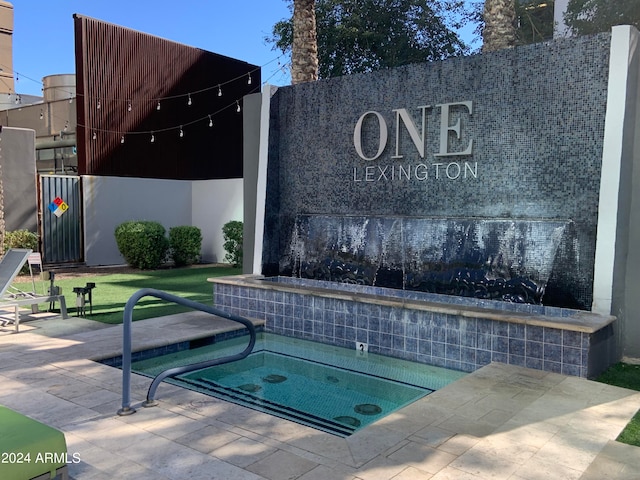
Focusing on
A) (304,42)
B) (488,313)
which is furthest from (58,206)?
(488,313)

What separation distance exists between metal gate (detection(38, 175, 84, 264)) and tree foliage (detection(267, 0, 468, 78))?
10.3 m

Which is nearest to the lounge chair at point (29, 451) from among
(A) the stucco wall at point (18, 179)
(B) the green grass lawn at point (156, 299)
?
(B) the green grass lawn at point (156, 299)

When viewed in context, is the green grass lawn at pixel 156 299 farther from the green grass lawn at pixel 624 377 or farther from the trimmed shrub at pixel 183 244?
the trimmed shrub at pixel 183 244

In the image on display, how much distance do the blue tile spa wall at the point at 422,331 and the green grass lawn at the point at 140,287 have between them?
167 cm

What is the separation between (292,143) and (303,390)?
180 inches

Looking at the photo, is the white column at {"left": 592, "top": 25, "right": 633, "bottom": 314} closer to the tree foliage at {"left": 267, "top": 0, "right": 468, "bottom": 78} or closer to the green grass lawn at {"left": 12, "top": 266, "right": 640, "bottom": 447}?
the green grass lawn at {"left": 12, "top": 266, "right": 640, "bottom": 447}

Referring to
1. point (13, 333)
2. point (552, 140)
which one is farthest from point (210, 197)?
point (552, 140)

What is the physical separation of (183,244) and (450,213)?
9694mm

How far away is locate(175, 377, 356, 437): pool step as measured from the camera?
4262mm

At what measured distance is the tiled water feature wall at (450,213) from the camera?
5809mm

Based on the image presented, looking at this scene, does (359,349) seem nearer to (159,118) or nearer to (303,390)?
(303,390)

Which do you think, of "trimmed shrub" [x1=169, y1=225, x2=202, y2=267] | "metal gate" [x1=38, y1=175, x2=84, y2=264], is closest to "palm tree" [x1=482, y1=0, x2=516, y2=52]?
"trimmed shrub" [x1=169, y1=225, x2=202, y2=267]

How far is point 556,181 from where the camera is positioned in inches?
241

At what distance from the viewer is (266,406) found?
4.73 m
